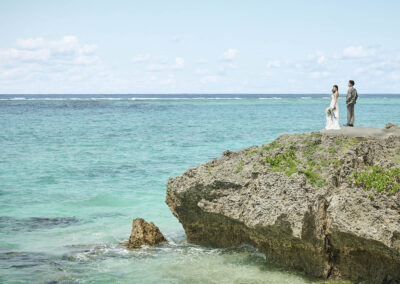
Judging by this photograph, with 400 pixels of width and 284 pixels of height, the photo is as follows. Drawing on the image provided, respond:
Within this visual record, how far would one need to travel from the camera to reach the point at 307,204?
8.42 meters

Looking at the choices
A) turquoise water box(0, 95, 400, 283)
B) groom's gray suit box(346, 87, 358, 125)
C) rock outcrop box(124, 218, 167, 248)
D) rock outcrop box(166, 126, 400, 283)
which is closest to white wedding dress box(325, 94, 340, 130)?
groom's gray suit box(346, 87, 358, 125)

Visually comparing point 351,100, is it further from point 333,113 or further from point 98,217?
point 98,217

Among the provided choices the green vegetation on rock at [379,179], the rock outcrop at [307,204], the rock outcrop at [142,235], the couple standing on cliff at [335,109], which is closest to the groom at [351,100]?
the couple standing on cliff at [335,109]

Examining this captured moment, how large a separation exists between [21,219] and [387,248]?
9951 millimetres

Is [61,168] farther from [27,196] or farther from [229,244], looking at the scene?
[229,244]

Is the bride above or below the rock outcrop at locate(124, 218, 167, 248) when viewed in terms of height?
above

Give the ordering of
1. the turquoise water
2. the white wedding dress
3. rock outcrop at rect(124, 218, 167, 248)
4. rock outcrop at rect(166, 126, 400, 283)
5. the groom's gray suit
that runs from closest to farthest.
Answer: rock outcrop at rect(166, 126, 400, 283) → the turquoise water → rock outcrop at rect(124, 218, 167, 248) → the white wedding dress → the groom's gray suit

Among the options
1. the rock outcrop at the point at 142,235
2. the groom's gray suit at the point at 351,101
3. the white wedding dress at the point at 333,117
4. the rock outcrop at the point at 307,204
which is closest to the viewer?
the rock outcrop at the point at 307,204

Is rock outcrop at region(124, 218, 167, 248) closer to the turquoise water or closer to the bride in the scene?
the turquoise water

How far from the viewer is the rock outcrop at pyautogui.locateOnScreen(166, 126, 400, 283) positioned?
7996 mm

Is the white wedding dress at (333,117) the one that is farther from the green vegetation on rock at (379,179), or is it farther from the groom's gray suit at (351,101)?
the green vegetation on rock at (379,179)

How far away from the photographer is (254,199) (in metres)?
9.11

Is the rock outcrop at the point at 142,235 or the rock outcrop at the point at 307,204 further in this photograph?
the rock outcrop at the point at 142,235

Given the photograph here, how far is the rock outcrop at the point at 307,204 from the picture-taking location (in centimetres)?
800
